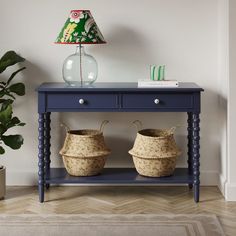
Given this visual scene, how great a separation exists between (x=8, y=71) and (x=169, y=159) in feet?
4.46

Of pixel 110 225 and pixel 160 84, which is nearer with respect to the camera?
pixel 110 225

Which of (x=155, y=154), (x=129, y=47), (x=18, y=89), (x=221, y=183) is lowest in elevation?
(x=221, y=183)

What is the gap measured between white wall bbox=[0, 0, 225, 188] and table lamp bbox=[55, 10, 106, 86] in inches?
9.9

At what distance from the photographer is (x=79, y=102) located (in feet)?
13.6

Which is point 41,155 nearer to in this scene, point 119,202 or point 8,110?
point 8,110

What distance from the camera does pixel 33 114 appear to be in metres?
4.65

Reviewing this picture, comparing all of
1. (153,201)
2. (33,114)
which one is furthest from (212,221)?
(33,114)

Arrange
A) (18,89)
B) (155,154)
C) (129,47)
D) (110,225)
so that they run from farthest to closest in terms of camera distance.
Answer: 1. (129,47)
2. (18,89)
3. (155,154)
4. (110,225)

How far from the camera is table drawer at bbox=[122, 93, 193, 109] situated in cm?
415

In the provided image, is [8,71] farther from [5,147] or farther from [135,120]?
[135,120]

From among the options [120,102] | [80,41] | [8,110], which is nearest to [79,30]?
[80,41]

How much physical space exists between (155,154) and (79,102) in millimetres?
624

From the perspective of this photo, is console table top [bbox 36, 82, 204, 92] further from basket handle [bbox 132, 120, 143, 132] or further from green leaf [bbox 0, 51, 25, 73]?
basket handle [bbox 132, 120, 143, 132]

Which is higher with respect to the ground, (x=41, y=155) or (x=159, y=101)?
(x=159, y=101)
